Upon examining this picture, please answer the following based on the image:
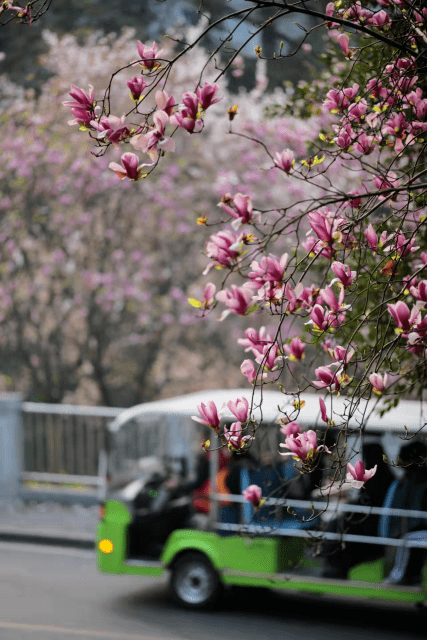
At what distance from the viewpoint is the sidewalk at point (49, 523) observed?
35.2 ft

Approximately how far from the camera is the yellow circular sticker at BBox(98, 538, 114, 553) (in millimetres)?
7801

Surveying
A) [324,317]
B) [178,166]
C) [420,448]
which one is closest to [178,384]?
[178,166]

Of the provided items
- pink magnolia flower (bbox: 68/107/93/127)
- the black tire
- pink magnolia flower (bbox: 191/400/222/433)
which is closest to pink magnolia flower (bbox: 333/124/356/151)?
pink magnolia flower (bbox: 68/107/93/127)

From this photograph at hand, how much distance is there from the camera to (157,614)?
772cm

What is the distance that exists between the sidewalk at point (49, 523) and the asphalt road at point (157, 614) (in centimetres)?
153

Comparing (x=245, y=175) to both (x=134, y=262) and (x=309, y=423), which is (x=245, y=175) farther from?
(x=309, y=423)

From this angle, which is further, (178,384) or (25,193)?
(178,384)

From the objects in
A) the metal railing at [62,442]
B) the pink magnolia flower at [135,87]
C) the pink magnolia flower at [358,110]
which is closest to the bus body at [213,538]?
the metal railing at [62,442]

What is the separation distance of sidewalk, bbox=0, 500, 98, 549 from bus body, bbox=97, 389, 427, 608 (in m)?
2.73

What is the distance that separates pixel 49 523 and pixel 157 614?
4098 millimetres

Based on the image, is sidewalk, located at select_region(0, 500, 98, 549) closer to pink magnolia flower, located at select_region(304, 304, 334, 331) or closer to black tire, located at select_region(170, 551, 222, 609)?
black tire, located at select_region(170, 551, 222, 609)

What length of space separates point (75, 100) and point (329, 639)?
5.63 metres

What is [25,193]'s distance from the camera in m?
12.9

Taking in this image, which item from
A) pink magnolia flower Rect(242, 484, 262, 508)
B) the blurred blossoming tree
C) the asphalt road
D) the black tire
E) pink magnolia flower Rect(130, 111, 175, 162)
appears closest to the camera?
pink magnolia flower Rect(130, 111, 175, 162)
